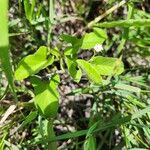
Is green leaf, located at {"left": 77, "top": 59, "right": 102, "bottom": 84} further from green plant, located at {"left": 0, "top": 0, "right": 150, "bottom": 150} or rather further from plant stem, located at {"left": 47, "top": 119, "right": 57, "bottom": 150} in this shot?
plant stem, located at {"left": 47, "top": 119, "right": 57, "bottom": 150}

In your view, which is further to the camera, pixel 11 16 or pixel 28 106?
pixel 11 16

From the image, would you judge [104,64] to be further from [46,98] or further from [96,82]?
[46,98]

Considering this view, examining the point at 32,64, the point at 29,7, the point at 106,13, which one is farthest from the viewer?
the point at 106,13

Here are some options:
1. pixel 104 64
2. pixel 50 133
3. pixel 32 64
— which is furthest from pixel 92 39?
pixel 50 133

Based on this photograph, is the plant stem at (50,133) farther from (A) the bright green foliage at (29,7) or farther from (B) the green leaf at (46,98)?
(A) the bright green foliage at (29,7)

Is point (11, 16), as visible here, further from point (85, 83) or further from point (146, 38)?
point (146, 38)

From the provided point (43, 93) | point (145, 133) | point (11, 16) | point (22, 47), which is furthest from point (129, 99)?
point (11, 16)
